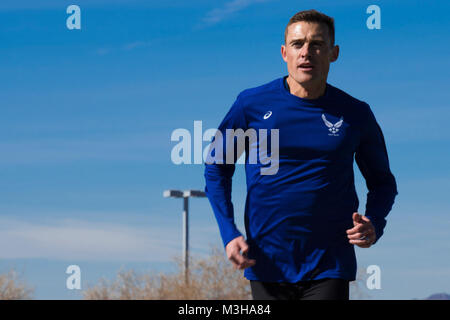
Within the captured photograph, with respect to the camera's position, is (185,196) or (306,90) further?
(185,196)

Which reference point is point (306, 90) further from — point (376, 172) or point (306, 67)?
point (376, 172)

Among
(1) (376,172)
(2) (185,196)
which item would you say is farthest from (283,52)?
(2) (185,196)

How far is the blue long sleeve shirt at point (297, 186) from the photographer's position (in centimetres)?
469

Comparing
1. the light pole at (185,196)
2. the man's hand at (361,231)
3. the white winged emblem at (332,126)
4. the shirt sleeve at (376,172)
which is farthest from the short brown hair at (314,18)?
the light pole at (185,196)

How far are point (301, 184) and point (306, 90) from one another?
0.66 meters

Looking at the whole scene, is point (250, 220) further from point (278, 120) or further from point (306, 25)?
Answer: point (306, 25)

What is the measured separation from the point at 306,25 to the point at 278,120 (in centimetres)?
65

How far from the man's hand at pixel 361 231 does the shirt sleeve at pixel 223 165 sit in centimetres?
80

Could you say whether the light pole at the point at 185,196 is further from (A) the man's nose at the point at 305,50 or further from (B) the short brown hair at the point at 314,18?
(A) the man's nose at the point at 305,50

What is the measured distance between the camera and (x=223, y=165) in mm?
5070

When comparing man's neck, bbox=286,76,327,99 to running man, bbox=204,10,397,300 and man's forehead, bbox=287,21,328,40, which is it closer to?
running man, bbox=204,10,397,300

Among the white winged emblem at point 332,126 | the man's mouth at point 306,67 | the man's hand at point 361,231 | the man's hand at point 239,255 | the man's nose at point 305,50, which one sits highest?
the man's nose at point 305,50

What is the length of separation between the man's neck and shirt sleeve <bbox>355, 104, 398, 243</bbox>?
16.3 inches
